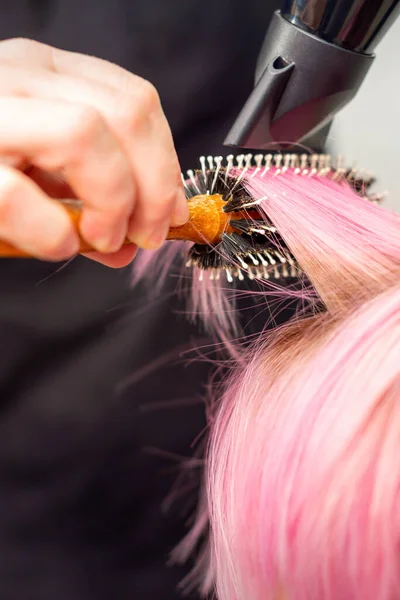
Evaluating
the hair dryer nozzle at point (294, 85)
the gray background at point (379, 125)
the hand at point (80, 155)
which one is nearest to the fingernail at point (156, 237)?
Result: the hand at point (80, 155)

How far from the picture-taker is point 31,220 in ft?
1.15

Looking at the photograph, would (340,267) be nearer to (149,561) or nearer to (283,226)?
(283,226)

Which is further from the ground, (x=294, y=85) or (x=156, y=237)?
(x=294, y=85)

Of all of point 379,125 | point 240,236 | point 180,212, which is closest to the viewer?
point 180,212

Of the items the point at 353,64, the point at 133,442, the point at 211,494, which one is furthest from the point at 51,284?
the point at 353,64

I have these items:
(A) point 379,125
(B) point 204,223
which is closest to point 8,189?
(B) point 204,223

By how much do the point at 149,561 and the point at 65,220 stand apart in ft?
2.21

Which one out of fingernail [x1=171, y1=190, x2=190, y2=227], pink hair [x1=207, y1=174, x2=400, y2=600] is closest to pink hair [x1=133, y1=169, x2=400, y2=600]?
pink hair [x1=207, y1=174, x2=400, y2=600]

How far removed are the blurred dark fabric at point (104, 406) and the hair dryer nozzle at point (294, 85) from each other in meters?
0.18

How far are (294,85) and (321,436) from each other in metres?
0.38

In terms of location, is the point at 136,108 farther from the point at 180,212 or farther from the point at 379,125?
the point at 379,125

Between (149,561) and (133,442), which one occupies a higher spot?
(133,442)

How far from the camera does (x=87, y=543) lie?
795mm

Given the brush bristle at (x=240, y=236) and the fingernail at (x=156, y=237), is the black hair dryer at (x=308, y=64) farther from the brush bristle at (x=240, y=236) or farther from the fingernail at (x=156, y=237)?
the fingernail at (x=156, y=237)
